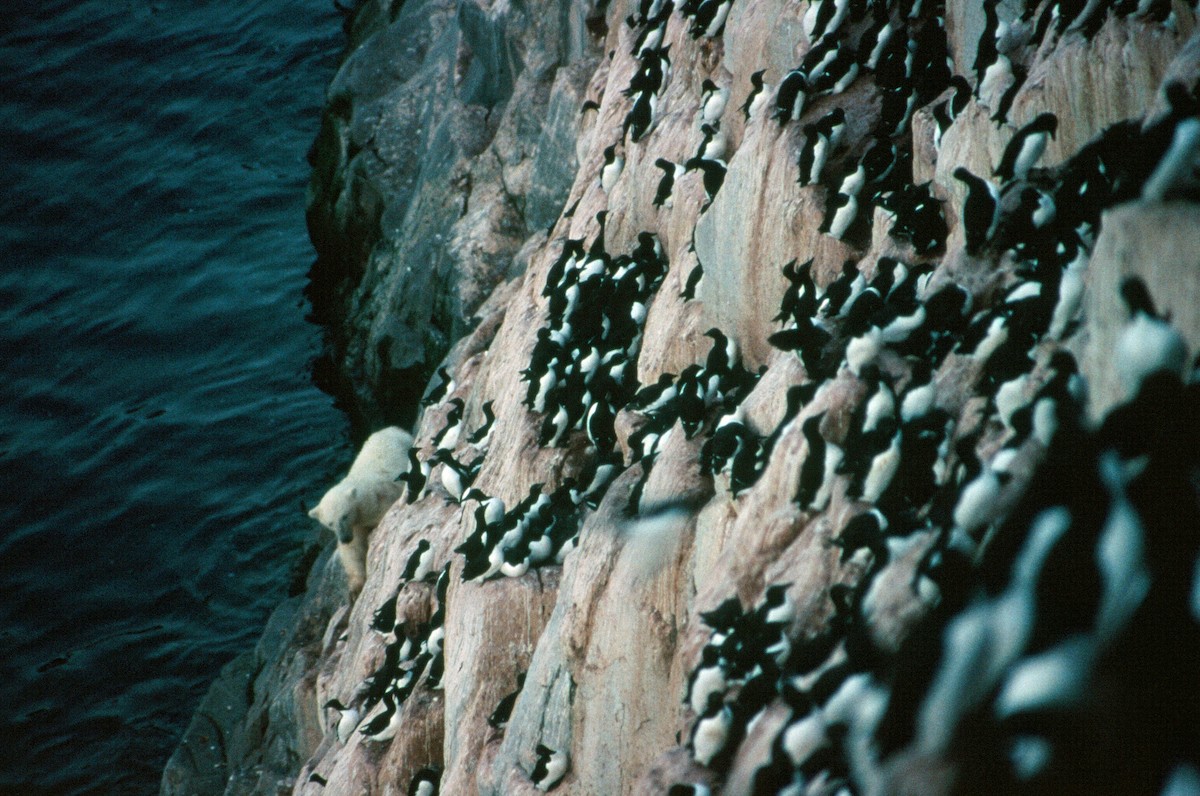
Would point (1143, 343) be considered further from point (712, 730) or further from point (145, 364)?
point (145, 364)

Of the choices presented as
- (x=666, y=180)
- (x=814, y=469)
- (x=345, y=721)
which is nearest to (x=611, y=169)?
(x=666, y=180)

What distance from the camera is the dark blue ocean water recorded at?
1573 centimetres

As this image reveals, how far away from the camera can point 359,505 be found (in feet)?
43.1

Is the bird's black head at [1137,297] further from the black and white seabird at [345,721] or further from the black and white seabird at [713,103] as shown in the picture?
the black and white seabird at [345,721]

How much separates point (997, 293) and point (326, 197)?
1705 cm

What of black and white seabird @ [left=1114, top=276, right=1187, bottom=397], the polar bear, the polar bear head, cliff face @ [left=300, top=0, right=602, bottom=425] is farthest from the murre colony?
cliff face @ [left=300, top=0, right=602, bottom=425]

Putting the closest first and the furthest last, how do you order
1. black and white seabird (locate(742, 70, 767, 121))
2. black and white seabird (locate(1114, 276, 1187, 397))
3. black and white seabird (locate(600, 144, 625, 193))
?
black and white seabird (locate(1114, 276, 1187, 397))
black and white seabird (locate(742, 70, 767, 121))
black and white seabird (locate(600, 144, 625, 193))

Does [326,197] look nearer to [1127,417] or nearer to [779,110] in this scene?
[779,110]

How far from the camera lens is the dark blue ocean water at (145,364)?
1573 centimetres

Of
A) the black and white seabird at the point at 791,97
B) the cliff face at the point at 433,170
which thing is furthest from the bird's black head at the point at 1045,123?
the cliff face at the point at 433,170

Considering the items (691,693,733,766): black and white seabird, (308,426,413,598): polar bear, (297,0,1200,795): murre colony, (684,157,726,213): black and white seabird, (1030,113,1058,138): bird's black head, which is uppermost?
(1030,113,1058,138): bird's black head

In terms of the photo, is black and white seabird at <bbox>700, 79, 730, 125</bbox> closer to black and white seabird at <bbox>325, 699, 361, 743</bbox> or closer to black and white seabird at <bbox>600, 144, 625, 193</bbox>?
black and white seabird at <bbox>600, 144, 625, 193</bbox>

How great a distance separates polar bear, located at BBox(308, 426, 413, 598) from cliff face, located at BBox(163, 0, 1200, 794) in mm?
560

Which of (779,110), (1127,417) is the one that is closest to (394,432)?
(779,110)
